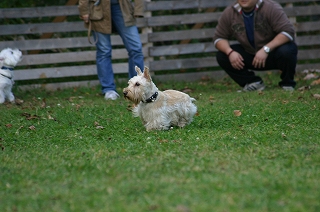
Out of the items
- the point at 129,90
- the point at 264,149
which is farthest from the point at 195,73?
the point at 264,149

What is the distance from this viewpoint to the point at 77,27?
966cm

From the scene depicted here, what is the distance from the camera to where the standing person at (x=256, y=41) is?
8.18 m

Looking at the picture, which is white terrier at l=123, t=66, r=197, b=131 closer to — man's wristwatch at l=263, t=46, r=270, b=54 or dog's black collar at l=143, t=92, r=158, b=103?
dog's black collar at l=143, t=92, r=158, b=103

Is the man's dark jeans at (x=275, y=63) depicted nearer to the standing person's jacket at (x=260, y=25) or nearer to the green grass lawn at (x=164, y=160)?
the standing person's jacket at (x=260, y=25)

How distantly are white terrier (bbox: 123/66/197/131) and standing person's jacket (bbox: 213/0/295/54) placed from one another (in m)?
3.07

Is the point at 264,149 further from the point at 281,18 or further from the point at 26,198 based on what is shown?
the point at 281,18

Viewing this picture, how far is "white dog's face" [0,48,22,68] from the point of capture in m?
8.25

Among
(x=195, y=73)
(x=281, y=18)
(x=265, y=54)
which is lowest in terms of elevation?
(x=195, y=73)

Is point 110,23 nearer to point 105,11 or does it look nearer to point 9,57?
point 105,11

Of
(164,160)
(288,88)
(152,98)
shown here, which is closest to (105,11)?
(152,98)

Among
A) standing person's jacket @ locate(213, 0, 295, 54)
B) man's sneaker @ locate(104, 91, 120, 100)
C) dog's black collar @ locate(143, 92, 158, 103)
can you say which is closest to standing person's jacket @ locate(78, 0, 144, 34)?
man's sneaker @ locate(104, 91, 120, 100)

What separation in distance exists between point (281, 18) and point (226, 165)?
15.7 ft

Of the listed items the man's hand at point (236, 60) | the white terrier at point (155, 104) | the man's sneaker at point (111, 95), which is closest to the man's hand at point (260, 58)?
the man's hand at point (236, 60)

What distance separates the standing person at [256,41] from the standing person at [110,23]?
1.39m
